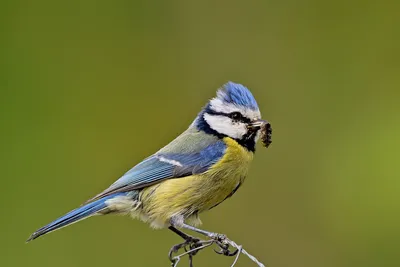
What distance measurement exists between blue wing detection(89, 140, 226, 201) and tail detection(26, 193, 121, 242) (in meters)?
0.07

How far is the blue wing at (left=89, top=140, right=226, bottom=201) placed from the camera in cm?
246

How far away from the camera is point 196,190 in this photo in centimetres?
245

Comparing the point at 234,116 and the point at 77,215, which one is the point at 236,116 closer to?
the point at 234,116

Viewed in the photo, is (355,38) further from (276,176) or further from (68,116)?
(68,116)

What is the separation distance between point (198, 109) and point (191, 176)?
3.91 ft

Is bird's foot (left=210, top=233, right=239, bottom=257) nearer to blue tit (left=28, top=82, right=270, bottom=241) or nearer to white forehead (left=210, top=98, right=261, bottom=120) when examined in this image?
blue tit (left=28, top=82, right=270, bottom=241)

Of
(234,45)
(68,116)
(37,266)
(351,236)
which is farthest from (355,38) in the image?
(37,266)

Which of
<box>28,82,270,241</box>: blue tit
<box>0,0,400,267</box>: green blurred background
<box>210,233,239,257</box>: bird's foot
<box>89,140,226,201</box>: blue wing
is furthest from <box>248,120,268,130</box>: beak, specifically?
<box>0,0,400,267</box>: green blurred background

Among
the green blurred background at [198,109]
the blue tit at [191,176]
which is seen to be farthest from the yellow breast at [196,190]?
the green blurred background at [198,109]

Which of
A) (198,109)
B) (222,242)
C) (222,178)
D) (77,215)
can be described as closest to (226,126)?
(222,178)

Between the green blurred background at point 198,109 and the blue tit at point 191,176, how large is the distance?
2.66ft

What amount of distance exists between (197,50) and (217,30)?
0.17 meters

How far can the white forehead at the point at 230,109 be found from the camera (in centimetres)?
248

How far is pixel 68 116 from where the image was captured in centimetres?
365
